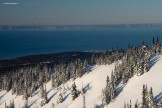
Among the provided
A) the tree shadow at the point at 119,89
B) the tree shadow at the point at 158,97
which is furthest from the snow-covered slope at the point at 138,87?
the tree shadow at the point at 119,89

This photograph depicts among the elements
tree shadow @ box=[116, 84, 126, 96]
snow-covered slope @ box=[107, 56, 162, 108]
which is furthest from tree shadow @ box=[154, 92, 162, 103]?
tree shadow @ box=[116, 84, 126, 96]

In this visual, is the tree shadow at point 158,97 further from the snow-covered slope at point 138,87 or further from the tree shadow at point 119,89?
the tree shadow at point 119,89

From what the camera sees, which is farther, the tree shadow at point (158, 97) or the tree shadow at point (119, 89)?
the tree shadow at point (119, 89)

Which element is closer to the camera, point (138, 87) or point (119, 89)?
point (138, 87)

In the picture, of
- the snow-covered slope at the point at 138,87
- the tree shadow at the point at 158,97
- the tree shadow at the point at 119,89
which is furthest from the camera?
the tree shadow at the point at 119,89

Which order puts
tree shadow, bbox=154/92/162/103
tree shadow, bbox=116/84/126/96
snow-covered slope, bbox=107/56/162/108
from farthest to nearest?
1. tree shadow, bbox=116/84/126/96
2. snow-covered slope, bbox=107/56/162/108
3. tree shadow, bbox=154/92/162/103

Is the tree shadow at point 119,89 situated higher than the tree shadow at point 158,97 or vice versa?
the tree shadow at point 158,97

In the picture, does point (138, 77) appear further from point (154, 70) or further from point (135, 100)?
point (135, 100)

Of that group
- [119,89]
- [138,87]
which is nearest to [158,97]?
[138,87]

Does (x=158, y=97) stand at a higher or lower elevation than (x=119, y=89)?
higher

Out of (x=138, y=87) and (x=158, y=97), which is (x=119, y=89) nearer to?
(x=138, y=87)

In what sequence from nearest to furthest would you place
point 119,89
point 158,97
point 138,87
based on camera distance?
point 158,97
point 138,87
point 119,89

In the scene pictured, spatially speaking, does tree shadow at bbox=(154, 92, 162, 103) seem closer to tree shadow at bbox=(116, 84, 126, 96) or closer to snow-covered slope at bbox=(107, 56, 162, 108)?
snow-covered slope at bbox=(107, 56, 162, 108)

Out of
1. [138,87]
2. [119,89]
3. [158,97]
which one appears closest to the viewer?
[158,97]
